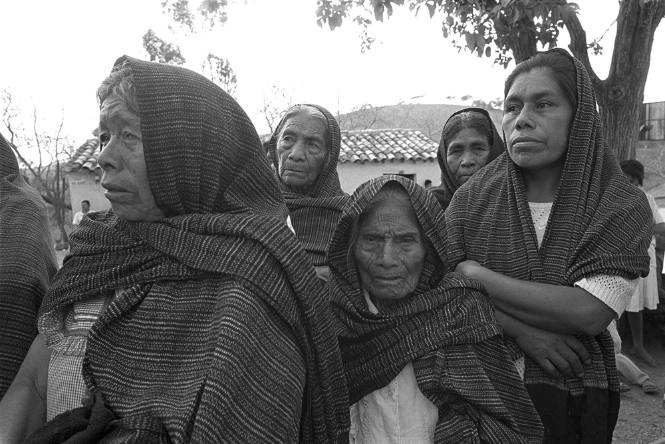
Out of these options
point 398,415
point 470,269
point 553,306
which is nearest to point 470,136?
point 470,269

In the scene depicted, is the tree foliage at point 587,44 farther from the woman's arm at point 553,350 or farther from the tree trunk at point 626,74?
the woman's arm at point 553,350

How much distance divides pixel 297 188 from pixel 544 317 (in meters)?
1.62

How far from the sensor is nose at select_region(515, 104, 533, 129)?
2.09 m

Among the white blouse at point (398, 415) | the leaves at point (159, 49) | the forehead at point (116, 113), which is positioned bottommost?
the white blouse at point (398, 415)

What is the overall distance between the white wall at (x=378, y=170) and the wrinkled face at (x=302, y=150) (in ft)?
49.5

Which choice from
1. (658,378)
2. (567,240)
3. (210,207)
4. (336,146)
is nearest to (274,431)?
(210,207)

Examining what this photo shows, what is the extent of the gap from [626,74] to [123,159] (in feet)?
20.5

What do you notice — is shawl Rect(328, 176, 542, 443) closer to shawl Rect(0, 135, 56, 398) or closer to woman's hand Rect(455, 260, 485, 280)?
woman's hand Rect(455, 260, 485, 280)

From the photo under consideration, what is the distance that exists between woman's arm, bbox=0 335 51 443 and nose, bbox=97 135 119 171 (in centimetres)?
63

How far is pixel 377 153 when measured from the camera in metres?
19.0

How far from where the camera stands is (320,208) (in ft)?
9.89

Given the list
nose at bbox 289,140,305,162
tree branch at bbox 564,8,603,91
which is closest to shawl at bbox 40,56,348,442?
nose at bbox 289,140,305,162

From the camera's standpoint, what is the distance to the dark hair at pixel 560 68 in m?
2.11

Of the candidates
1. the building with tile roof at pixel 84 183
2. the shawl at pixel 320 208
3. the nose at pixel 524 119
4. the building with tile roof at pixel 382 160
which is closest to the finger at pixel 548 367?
the nose at pixel 524 119
